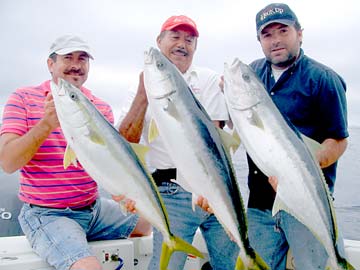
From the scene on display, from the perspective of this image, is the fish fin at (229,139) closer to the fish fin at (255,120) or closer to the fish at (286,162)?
the fish at (286,162)

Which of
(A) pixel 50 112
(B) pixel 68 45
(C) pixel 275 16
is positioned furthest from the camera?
(B) pixel 68 45

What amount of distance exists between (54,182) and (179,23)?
192 cm

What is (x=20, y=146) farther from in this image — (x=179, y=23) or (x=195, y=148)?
(x=179, y=23)

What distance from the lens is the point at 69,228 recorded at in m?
3.70

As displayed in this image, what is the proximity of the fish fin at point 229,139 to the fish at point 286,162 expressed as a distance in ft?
0.28

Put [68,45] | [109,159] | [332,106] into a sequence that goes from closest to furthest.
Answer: [109,159] < [332,106] < [68,45]

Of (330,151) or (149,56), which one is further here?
(330,151)

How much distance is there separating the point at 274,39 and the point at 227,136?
1268 millimetres

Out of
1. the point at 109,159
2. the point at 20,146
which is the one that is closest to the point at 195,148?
the point at 109,159

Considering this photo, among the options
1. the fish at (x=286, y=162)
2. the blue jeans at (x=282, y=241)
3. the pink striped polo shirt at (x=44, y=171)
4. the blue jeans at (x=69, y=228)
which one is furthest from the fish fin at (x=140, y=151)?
the blue jeans at (x=282, y=241)

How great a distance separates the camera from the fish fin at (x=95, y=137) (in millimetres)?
2857

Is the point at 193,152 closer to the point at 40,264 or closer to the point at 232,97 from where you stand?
the point at 232,97

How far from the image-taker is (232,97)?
2.91m

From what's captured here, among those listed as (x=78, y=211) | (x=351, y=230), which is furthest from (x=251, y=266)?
(x=351, y=230)
